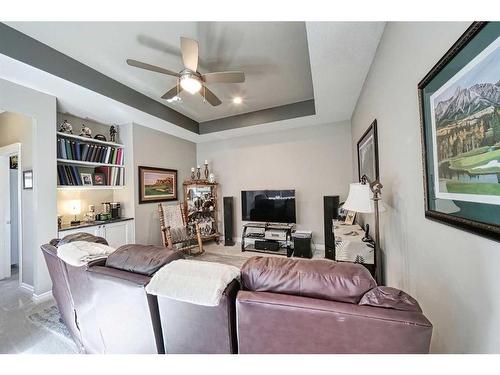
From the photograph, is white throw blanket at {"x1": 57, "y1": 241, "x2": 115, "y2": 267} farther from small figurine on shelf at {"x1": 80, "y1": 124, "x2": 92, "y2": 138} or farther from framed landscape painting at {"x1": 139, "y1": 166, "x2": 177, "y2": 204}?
small figurine on shelf at {"x1": 80, "y1": 124, "x2": 92, "y2": 138}

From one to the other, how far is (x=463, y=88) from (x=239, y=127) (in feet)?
12.1

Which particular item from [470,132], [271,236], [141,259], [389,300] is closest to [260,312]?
[389,300]

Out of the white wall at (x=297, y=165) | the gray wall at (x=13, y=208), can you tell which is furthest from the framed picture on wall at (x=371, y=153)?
the gray wall at (x=13, y=208)

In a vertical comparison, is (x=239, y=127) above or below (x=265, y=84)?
below

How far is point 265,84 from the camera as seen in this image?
3008mm

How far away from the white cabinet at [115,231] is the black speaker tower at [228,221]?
1869mm

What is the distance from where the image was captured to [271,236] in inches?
157

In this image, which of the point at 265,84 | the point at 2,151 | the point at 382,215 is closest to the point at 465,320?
the point at 382,215

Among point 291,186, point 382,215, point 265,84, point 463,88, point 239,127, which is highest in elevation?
point 265,84

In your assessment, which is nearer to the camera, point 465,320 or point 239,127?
point 465,320

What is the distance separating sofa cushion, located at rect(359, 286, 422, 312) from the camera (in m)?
0.69

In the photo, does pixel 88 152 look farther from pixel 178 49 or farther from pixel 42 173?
pixel 178 49

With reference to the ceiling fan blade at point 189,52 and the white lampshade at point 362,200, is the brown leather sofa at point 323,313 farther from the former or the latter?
the ceiling fan blade at point 189,52
